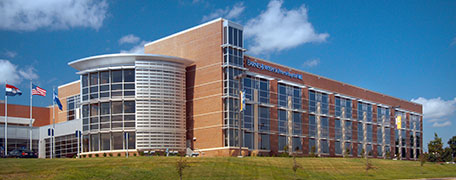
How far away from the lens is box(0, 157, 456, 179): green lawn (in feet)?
127

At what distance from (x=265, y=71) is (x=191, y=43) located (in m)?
11.2

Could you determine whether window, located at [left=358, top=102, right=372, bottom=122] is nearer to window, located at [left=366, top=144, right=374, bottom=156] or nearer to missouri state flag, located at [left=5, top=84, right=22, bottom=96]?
window, located at [left=366, top=144, right=374, bottom=156]

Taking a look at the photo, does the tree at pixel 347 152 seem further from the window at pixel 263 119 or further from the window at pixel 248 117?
the window at pixel 248 117

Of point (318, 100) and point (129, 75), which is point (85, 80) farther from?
point (318, 100)

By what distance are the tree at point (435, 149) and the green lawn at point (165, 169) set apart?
4587cm

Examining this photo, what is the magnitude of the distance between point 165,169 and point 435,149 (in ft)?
234

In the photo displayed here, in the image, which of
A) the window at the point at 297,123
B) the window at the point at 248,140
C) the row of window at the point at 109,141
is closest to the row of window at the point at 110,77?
the row of window at the point at 109,141

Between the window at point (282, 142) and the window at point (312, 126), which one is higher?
the window at point (312, 126)

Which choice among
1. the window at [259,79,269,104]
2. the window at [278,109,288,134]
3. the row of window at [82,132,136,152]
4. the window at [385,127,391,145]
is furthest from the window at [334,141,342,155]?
the row of window at [82,132,136,152]

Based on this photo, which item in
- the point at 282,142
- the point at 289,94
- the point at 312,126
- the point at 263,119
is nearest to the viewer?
the point at 263,119

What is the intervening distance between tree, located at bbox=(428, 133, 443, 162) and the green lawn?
151 feet

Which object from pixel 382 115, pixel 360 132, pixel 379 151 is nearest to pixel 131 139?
pixel 360 132

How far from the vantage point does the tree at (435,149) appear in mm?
98062

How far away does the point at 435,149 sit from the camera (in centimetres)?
9919
